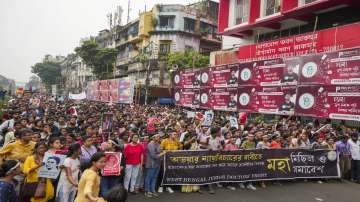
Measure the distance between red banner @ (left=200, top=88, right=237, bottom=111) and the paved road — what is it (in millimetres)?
6563

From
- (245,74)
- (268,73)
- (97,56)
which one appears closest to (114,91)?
(245,74)

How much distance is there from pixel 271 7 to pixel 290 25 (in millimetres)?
1763

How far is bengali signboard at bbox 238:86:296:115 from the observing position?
13.2m

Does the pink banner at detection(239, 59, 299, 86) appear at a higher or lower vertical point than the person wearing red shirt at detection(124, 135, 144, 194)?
higher

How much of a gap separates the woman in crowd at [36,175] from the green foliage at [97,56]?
47288 mm

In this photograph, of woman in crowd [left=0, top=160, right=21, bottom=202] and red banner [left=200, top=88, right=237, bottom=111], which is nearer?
woman in crowd [left=0, top=160, right=21, bottom=202]

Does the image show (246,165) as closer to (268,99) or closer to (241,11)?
(268,99)

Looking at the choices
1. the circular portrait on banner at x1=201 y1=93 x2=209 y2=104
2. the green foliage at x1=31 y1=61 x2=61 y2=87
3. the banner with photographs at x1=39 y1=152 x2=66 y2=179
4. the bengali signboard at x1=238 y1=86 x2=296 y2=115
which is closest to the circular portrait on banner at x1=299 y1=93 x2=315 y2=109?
the bengali signboard at x1=238 y1=86 x2=296 y2=115

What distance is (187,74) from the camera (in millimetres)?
19797

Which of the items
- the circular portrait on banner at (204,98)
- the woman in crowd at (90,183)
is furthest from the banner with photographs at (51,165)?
the circular portrait on banner at (204,98)

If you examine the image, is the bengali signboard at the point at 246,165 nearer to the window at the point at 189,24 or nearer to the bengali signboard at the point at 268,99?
the bengali signboard at the point at 268,99

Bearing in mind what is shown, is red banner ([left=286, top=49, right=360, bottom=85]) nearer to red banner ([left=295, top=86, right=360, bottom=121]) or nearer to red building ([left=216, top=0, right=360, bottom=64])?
red banner ([left=295, top=86, right=360, bottom=121])

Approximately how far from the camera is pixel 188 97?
19.6m

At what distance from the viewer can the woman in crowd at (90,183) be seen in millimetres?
4008
